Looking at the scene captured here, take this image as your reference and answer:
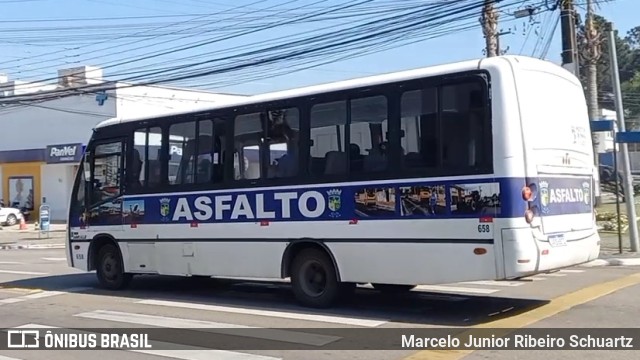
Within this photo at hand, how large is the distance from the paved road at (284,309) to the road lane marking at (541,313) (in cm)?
3

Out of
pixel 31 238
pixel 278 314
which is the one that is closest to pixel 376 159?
pixel 278 314

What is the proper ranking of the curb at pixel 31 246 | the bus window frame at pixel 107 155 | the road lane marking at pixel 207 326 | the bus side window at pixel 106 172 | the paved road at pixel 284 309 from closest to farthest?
the paved road at pixel 284 309, the road lane marking at pixel 207 326, the bus window frame at pixel 107 155, the bus side window at pixel 106 172, the curb at pixel 31 246

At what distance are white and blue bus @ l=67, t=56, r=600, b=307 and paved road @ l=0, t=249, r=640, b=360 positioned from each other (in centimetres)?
53

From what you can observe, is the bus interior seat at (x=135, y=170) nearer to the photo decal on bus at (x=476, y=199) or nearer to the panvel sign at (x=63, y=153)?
the photo decal on bus at (x=476, y=199)

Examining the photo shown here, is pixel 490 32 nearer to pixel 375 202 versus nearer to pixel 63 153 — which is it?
pixel 375 202

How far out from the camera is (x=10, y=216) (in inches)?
1698

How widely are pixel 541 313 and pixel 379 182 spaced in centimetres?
261

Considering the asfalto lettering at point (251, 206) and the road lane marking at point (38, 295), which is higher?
the asfalto lettering at point (251, 206)

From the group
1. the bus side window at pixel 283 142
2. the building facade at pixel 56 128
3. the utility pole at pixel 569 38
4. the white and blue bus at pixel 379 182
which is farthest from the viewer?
the building facade at pixel 56 128

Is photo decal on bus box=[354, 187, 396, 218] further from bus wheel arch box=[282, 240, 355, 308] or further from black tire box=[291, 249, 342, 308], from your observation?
black tire box=[291, 249, 342, 308]

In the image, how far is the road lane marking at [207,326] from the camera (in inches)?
346

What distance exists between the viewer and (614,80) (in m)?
19.3

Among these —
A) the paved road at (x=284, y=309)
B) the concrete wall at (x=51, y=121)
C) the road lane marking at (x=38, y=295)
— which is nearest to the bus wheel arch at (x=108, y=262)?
the paved road at (x=284, y=309)

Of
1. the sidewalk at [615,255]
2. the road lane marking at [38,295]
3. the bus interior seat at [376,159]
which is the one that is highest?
the bus interior seat at [376,159]
